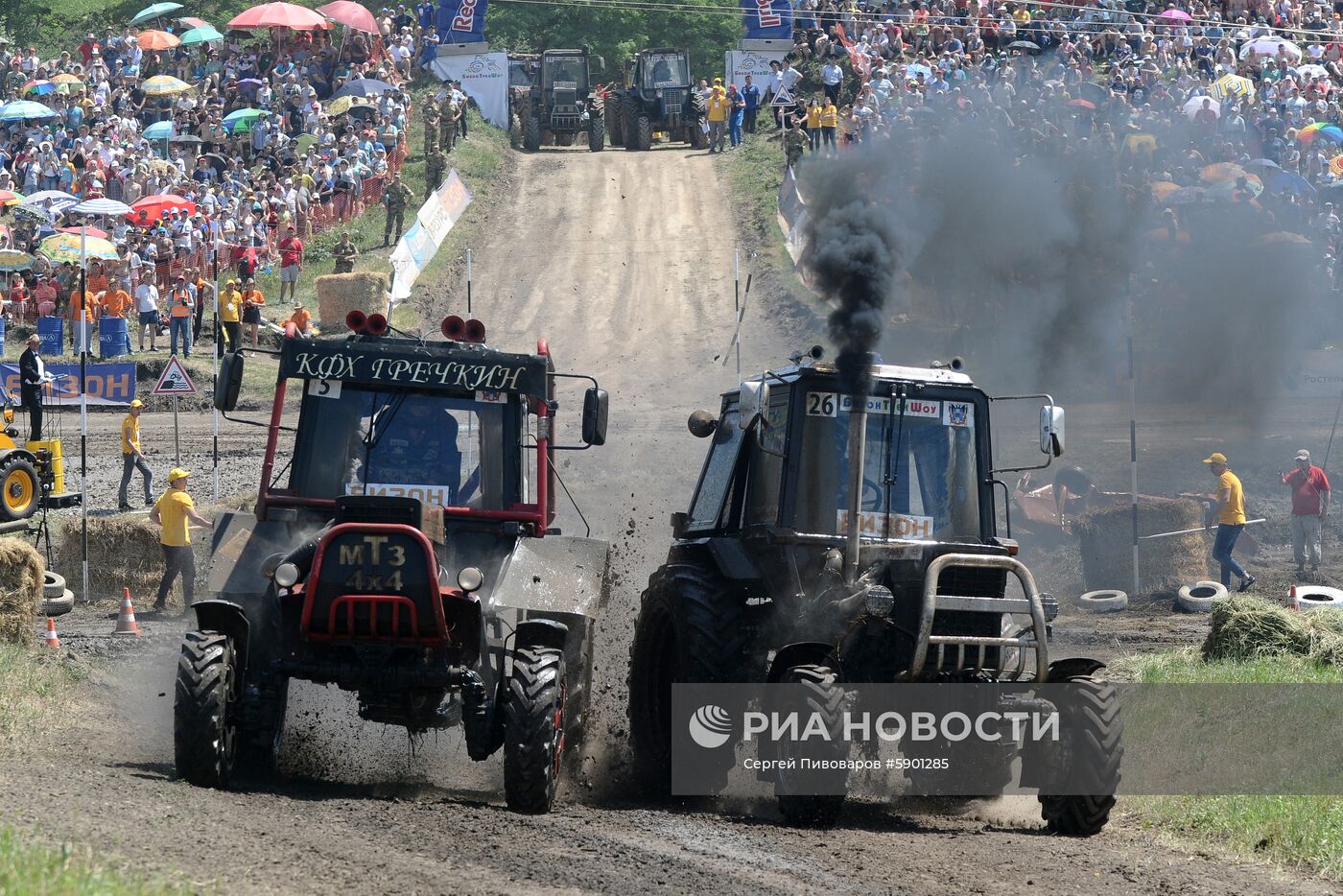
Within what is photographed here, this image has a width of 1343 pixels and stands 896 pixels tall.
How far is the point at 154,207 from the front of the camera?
102 feet

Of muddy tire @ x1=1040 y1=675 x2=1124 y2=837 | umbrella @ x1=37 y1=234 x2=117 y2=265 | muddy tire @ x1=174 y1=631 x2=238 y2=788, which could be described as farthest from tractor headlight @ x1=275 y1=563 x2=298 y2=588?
umbrella @ x1=37 y1=234 x2=117 y2=265

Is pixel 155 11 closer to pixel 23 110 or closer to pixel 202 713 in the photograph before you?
pixel 23 110

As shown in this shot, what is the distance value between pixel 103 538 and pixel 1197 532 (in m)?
12.1

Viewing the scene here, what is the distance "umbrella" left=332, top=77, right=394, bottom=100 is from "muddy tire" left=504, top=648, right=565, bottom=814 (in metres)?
32.8

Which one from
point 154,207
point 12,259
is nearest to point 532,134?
point 154,207

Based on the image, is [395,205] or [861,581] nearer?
[861,581]

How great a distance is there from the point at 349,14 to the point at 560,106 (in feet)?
18.3

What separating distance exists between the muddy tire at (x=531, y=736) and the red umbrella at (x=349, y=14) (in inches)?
1345

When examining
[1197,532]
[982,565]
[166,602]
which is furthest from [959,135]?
[982,565]

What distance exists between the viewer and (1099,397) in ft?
83.4

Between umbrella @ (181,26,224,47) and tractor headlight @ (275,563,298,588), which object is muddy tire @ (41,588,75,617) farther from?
umbrella @ (181,26,224,47)

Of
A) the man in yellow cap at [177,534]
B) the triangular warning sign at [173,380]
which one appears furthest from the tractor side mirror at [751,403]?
the triangular warning sign at [173,380]

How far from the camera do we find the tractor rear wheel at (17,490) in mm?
18141

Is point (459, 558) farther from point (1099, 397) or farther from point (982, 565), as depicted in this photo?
point (1099, 397)
